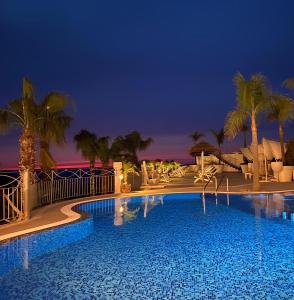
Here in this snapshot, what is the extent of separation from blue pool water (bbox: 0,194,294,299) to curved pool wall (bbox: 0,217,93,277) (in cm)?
2

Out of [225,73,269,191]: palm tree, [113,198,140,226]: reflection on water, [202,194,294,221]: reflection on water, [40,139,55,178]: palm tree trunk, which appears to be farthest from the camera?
[225,73,269,191]: palm tree

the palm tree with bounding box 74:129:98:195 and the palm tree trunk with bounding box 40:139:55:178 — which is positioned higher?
the palm tree with bounding box 74:129:98:195

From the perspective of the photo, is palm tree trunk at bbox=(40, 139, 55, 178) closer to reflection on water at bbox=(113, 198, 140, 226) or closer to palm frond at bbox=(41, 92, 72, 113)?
palm frond at bbox=(41, 92, 72, 113)

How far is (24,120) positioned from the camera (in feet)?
38.3

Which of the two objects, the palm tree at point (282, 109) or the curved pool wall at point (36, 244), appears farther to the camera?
the palm tree at point (282, 109)

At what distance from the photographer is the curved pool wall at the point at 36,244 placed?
5703 mm

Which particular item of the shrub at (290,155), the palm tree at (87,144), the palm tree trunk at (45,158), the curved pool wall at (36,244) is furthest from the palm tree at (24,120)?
the shrub at (290,155)

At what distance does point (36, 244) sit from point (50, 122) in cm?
660

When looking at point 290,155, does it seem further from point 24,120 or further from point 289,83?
point 24,120

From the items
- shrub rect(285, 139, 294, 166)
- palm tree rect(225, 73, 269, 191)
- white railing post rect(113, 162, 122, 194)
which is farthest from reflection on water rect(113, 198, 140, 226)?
shrub rect(285, 139, 294, 166)

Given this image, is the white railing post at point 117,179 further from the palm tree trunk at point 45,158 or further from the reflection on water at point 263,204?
the reflection on water at point 263,204

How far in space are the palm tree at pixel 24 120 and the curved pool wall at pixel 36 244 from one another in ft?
13.8

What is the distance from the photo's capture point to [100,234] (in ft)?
25.9

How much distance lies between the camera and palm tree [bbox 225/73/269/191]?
45.5 ft
